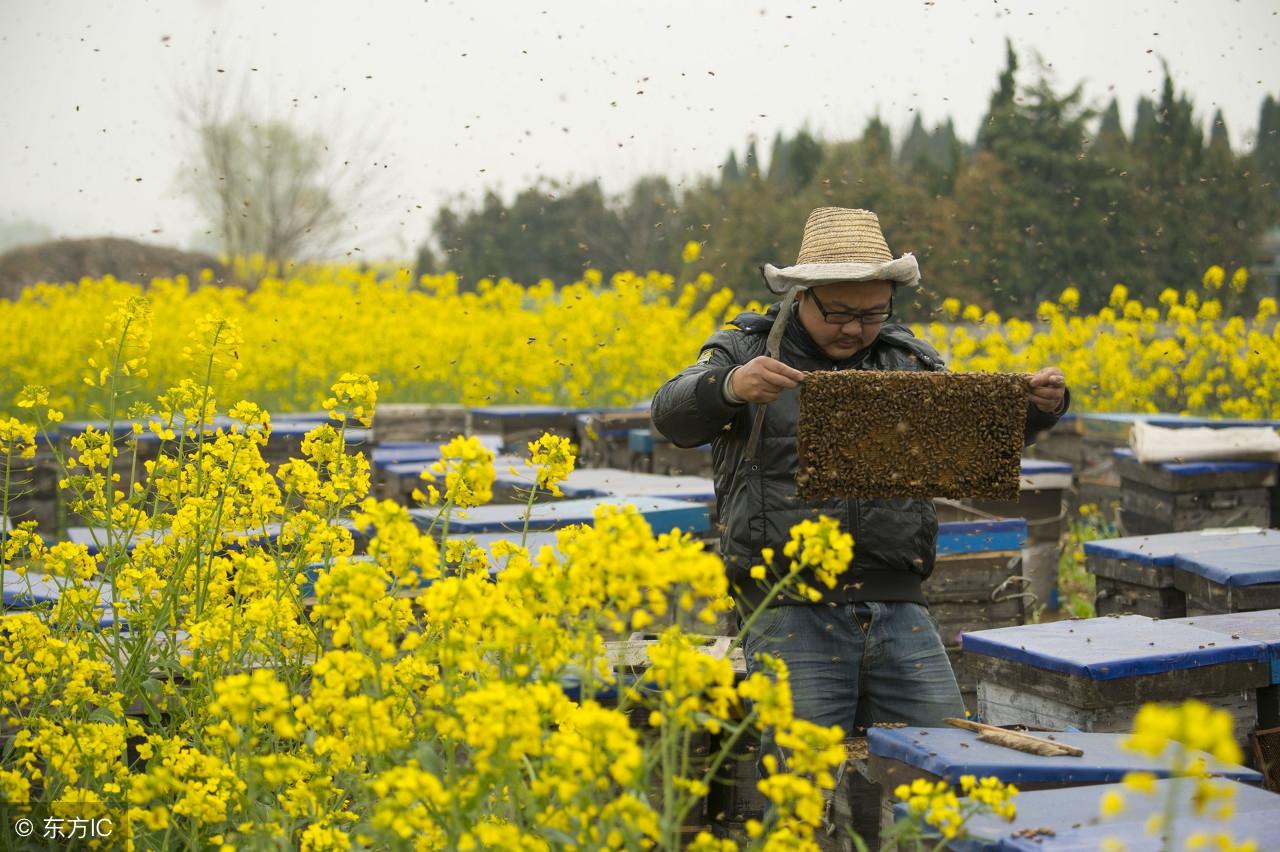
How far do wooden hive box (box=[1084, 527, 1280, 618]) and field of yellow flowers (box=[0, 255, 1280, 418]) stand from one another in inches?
213

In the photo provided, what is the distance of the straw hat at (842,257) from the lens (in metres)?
3.47

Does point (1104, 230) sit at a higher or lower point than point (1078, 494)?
higher

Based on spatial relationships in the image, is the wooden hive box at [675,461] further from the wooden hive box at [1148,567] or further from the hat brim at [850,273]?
the hat brim at [850,273]

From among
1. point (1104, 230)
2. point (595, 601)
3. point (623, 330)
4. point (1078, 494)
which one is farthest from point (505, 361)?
point (1104, 230)

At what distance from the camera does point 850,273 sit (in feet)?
11.3

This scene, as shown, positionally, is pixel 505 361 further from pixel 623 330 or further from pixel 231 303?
pixel 231 303

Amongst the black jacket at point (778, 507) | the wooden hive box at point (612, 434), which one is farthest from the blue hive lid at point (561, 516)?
the wooden hive box at point (612, 434)

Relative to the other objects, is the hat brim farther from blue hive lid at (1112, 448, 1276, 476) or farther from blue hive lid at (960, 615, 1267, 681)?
blue hive lid at (1112, 448, 1276, 476)

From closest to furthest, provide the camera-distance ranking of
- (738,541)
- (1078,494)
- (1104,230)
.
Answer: (738,541) < (1078,494) < (1104,230)

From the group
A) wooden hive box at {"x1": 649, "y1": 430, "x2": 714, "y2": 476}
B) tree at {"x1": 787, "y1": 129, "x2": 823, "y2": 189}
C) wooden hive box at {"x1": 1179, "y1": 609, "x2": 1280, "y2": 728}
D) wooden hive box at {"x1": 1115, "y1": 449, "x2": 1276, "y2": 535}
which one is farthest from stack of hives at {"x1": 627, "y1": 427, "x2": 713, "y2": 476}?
tree at {"x1": 787, "y1": 129, "x2": 823, "y2": 189}

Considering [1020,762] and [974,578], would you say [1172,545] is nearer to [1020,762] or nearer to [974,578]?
[974,578]

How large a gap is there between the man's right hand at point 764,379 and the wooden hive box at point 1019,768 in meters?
0.80

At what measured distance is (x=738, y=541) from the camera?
3.49 m

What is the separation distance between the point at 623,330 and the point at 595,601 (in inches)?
402
